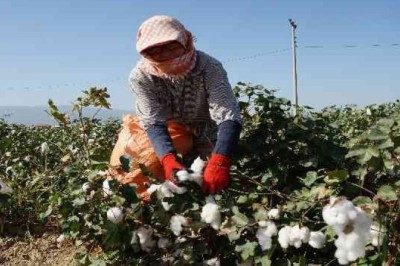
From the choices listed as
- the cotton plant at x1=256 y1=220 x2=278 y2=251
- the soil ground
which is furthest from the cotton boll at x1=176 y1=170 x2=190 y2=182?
the soil ground

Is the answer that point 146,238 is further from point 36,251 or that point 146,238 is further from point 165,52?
point 36,251

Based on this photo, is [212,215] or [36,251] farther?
[36,251]

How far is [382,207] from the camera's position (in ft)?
4.74

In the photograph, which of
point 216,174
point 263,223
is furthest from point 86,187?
point 263,223

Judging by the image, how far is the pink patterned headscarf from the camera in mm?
2203

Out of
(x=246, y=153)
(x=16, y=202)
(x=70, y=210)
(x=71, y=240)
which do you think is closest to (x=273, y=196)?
(x=246, y=153)

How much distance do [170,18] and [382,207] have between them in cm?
120

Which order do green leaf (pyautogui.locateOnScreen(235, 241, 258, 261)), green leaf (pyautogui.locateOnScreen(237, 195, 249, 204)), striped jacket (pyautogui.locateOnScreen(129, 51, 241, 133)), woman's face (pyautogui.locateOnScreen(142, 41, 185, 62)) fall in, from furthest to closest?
striped jacket (pyautogui.locateOnScreen(129, 51, 241, 133)), woman's face (pyautogui.locateOnScreen(142, 41, 185, 62)), green leaf (pyautogui.locateOnScreen(237, 195, 249, 204)), green leaf (pyautogui.locateOnScreen(235, 241, 258, 261))

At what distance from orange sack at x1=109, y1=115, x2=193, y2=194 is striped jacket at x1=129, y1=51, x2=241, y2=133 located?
62 millimetres

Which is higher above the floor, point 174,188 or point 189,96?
point 189,96

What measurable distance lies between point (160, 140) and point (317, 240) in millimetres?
960

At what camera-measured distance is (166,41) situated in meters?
2.19

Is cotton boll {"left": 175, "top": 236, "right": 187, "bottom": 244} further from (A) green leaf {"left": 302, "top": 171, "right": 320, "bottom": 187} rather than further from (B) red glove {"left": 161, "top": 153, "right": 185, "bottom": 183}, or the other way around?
(A) green leaf {"left": 302, "top": 171, "right": 320, "bottom": 187}

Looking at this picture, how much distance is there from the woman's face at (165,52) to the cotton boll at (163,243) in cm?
75
